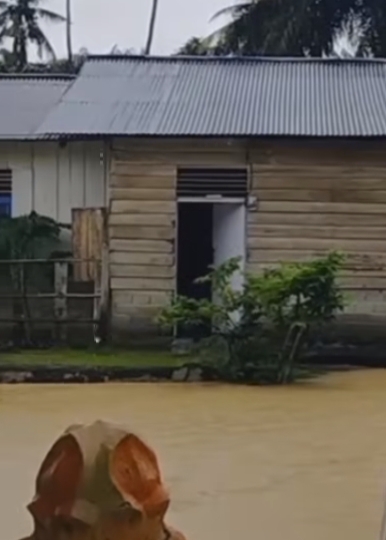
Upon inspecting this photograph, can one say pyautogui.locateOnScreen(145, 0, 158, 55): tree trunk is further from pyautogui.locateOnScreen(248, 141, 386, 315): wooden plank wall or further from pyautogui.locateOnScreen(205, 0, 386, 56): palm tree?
pyautogui.locateOnScreen(248, 141, 386, 315): wooden plank wall

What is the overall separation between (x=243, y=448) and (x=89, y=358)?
5064 millimetres

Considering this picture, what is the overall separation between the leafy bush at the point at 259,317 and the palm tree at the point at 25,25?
2463 centimetres

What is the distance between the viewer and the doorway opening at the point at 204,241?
578 inches

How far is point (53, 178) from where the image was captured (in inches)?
618

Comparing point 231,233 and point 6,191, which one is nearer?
point 231,233

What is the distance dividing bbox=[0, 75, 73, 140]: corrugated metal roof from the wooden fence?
1.88 meters

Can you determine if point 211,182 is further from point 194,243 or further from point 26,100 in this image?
point 26,100

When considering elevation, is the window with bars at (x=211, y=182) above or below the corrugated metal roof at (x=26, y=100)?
below

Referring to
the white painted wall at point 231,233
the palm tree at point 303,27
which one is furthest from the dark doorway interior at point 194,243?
the palm tree at point 303,27

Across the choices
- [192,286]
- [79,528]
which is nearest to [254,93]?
[192,286]

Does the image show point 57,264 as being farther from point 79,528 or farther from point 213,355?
point 79,528

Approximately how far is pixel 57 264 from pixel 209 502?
843 centimetres

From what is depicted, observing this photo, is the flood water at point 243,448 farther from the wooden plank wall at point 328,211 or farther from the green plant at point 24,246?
the green plant at point 24,246

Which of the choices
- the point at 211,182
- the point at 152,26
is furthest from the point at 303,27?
the point at 211,182
